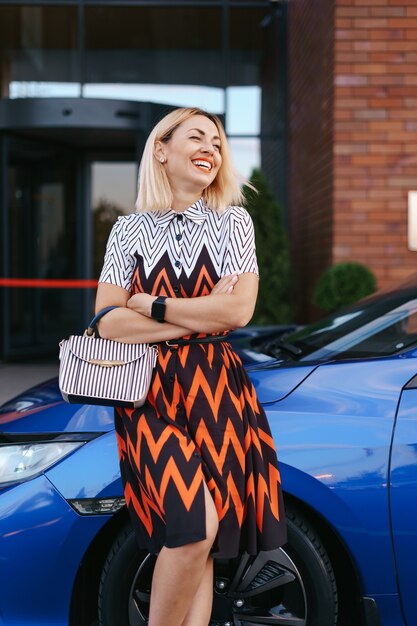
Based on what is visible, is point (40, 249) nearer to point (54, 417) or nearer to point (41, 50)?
point (41, 50)

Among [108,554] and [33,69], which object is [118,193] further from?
[108,554]

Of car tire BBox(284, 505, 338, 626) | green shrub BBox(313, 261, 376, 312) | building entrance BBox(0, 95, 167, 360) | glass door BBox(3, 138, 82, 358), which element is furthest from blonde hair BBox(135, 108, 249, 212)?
glass door BBox(3, 138, 82, 358)

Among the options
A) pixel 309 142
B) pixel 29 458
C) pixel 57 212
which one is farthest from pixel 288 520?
pixel 57 212

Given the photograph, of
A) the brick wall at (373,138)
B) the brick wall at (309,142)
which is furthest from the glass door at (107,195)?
the brick wall at (373,138)

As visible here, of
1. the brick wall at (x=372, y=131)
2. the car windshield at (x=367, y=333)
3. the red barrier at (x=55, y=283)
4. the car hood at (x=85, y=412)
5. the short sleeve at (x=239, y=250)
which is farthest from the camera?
the red barrier at (x=55, y=283)

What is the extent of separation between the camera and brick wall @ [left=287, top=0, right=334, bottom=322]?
7594mm

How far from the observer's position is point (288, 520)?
2.35 meters

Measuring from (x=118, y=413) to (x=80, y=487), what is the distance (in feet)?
1.07

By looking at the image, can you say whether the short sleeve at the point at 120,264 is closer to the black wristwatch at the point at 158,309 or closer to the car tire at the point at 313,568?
the black wristwatch at the point at 158,309

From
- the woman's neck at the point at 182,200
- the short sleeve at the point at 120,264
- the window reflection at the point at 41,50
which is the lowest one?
the short sleeve at the point at 120,264

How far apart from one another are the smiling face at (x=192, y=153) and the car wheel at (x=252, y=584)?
103 cm

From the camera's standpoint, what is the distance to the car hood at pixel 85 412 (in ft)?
7.93

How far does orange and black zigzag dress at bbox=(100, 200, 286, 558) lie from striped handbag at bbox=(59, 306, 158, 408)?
62 mm

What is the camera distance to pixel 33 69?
398 inches
